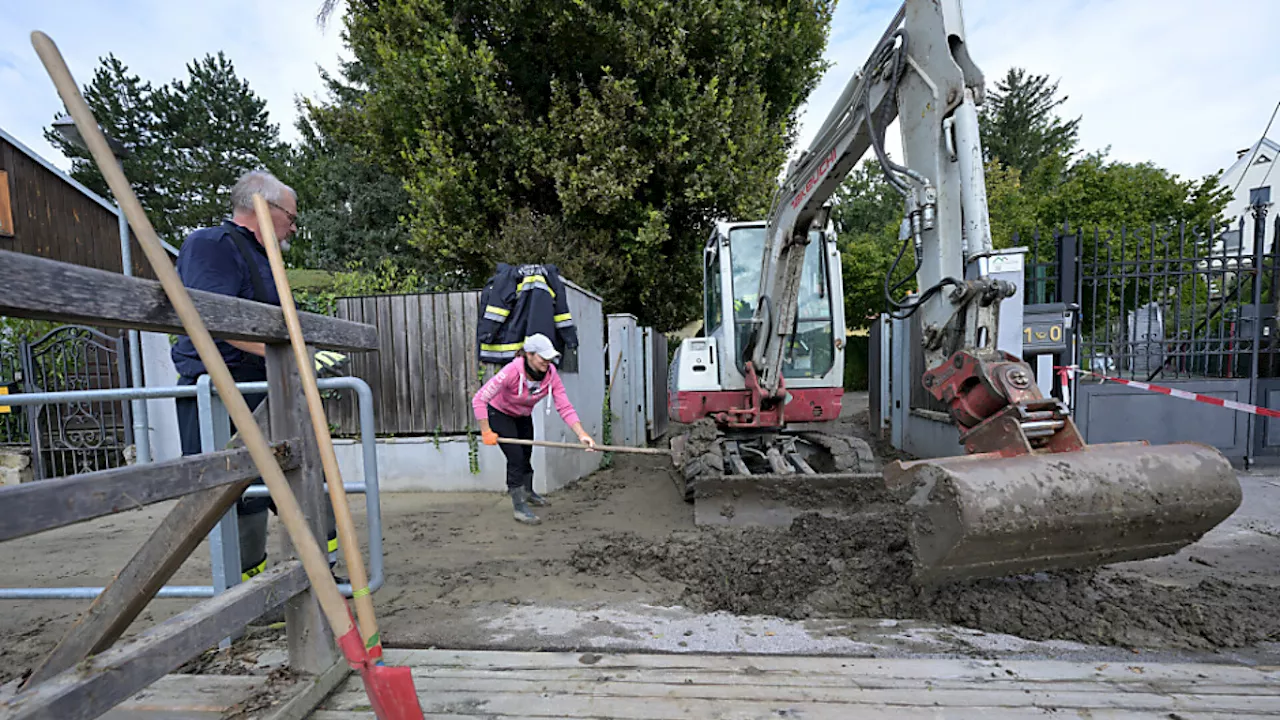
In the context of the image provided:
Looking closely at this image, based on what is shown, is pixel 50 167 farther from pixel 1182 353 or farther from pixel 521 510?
pixel 1182 353

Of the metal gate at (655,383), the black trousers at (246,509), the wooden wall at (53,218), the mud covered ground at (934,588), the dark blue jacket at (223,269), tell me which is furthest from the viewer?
the wooden wall at (53,218)

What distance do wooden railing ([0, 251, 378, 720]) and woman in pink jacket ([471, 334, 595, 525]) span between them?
2.30 metres

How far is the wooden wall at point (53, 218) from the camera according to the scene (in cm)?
934

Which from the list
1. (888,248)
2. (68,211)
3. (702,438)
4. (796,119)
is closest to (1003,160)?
(888,248)

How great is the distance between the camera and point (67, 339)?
21.8ft

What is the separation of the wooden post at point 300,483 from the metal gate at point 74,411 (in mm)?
6082

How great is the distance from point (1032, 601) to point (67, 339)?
366 inches

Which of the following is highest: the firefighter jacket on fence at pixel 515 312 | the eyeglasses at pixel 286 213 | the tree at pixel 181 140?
the tree at pixel 181 140

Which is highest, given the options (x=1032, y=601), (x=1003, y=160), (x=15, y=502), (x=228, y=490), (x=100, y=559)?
(x=1003, y=160)

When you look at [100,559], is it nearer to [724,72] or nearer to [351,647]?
[351,647]

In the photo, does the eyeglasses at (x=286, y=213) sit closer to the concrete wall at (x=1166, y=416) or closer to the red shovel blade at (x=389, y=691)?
the red shovel blade at (x=389, y=691)

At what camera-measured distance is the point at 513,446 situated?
493cm

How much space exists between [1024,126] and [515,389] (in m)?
33.9

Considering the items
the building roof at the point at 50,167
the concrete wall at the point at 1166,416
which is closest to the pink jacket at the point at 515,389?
the concrete wall at the point at 1166,416
